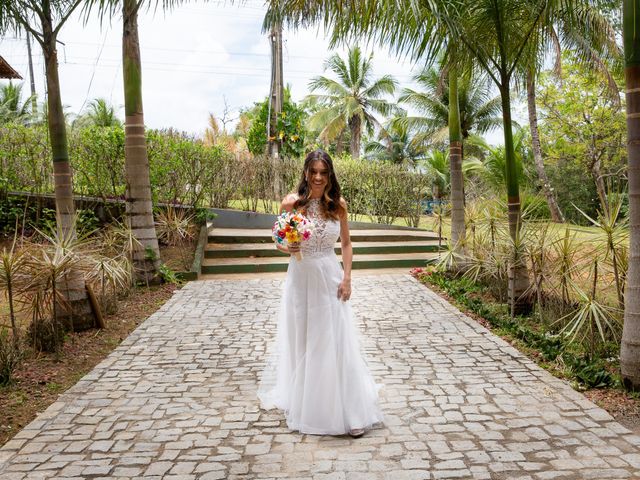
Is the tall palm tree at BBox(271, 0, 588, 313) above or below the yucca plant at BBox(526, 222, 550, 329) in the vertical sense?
above

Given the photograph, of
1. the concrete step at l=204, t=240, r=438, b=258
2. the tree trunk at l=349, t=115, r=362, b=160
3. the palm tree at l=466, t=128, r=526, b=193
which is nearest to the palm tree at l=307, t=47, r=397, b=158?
the tree trunk at l=349, t=115, r=362, b=160

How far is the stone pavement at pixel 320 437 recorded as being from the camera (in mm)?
3518

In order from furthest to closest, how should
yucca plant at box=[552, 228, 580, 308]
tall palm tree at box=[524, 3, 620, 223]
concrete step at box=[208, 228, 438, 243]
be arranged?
concrete step at box=[208, 228, 438, 243]
tall palm tree at box=[524, 3, 620, 223]
yucca plant at box=[552, 228, 580, 308]

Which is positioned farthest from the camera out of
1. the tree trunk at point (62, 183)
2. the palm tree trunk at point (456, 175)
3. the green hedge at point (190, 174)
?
the green hedge at point (190, 174)

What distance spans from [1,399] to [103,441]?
1388mm

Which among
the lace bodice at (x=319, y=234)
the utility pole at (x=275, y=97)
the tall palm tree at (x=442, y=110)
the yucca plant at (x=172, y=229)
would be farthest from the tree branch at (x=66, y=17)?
the tall palm tree at (x=442, y=110)

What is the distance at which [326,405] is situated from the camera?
4000 mm

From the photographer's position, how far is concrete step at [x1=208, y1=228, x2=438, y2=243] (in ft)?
43.1

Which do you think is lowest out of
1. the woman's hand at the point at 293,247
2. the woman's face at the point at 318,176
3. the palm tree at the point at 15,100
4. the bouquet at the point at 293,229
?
the woman's hand at the point at 293,247

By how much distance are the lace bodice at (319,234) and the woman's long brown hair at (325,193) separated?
43 mm

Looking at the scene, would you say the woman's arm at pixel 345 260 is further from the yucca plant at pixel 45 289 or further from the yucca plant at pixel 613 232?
the yucca plant at pixel 45 289

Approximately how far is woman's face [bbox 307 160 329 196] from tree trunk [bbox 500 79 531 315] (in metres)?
3.89

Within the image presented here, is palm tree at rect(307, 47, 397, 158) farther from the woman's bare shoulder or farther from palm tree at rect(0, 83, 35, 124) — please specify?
the woman's bare shoulder

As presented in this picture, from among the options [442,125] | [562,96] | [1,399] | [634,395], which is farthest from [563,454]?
[442,125]
